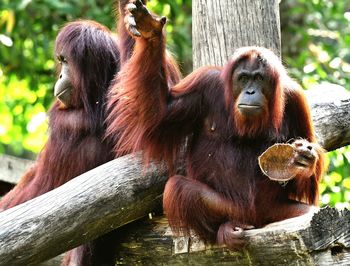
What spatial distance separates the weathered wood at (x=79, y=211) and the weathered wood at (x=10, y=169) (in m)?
2.05

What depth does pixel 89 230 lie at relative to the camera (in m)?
3.75

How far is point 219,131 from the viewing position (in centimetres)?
385

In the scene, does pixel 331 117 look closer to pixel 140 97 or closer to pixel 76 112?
pixel 140 97

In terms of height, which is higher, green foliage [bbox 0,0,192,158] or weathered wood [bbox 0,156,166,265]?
green foliage [bbox 0,0,192,158]

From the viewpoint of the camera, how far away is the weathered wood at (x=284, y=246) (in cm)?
314

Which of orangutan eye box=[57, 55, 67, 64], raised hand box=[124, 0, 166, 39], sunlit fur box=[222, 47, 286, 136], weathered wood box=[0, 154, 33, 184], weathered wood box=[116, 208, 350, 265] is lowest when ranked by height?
weathered wood box=[116, 208, 350, 265]

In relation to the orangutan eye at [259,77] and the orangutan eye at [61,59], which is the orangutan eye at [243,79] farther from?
the orangutan eye at [61,59]

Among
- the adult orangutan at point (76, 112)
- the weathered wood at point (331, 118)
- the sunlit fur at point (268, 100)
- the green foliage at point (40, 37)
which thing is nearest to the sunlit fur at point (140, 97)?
Result: the sunlit fur at point (268, 100)

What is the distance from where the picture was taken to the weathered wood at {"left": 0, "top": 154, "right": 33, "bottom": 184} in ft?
18.9

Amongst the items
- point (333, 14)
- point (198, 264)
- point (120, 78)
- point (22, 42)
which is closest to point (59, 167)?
point (120, 78)

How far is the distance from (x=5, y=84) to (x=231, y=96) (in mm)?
5182

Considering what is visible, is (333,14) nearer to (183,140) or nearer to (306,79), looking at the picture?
(306,79)

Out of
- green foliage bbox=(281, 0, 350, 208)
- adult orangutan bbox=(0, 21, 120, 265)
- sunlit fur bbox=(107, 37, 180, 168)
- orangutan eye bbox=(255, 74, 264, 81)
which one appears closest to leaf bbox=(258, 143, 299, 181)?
orangutan eye bbox=(255, 74, 264, 81)

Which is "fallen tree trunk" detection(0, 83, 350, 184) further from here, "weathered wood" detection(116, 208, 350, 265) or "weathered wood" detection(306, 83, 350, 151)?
"weathered wood" detection(116, 208, 350, 265)
